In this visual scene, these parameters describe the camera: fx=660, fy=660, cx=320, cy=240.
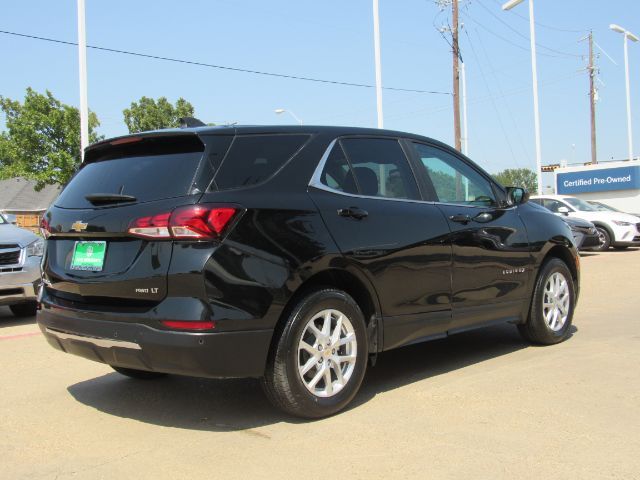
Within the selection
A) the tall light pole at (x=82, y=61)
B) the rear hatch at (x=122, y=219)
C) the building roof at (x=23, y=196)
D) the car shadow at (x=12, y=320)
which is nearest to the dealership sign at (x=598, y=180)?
the tall light pole at (x=82, y=61)

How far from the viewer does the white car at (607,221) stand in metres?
Result: 18.5

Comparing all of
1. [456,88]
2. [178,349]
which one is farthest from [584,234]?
[178,349]

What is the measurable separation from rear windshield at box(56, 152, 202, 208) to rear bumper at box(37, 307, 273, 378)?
758 millimetres

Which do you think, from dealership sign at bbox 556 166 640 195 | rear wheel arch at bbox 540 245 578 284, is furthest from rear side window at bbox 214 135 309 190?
dealership sign at bbox 556 166 640 195

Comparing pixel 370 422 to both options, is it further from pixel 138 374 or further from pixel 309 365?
pixel 138 374

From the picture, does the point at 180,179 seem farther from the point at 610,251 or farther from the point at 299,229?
the point at 610,251

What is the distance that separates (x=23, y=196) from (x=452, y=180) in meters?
66.6

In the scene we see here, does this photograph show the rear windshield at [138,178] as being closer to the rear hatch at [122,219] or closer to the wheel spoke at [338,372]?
the rear hatch at [122,219]

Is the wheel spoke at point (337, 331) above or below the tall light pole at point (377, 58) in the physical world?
below

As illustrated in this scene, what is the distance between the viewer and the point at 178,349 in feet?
11.4

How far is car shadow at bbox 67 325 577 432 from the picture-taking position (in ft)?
13.5

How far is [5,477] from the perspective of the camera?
327cm

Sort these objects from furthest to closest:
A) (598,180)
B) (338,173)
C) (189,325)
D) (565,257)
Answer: (598,180)
(565,257)
(338,173)
(189,325)

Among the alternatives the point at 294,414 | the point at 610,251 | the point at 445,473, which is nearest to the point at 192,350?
the point at 294,414
